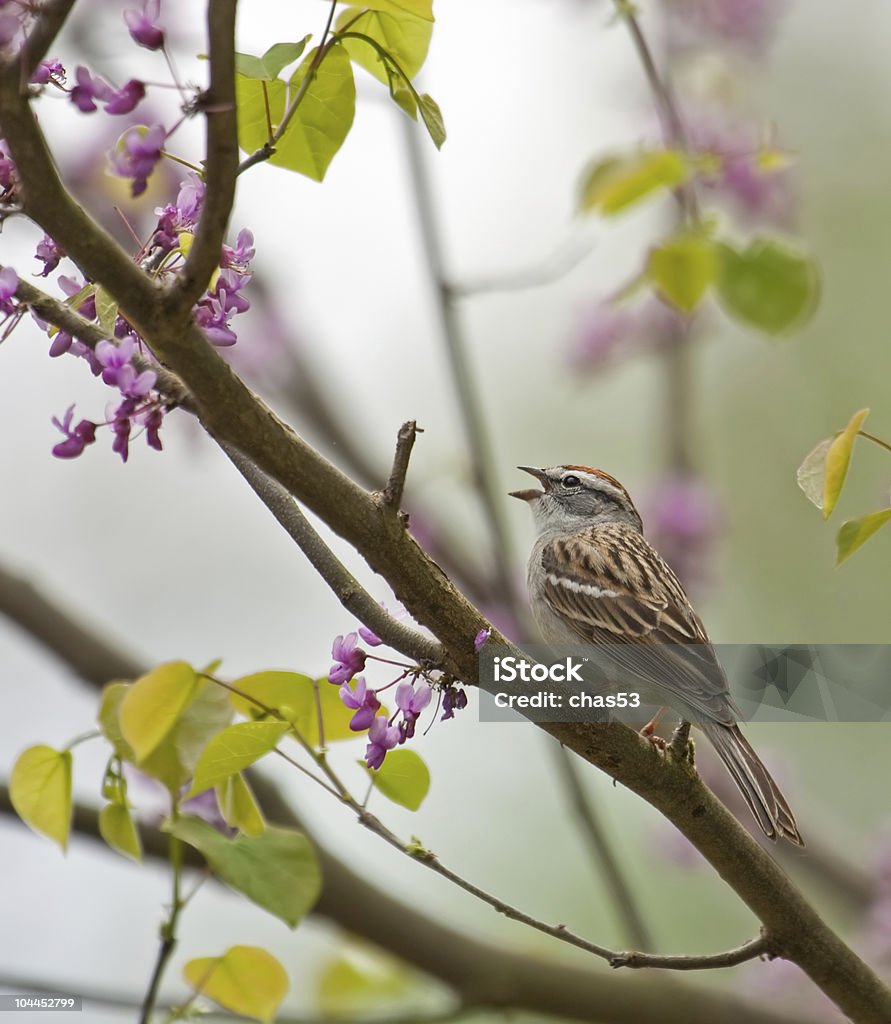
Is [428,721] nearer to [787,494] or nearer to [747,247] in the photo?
[747,247]

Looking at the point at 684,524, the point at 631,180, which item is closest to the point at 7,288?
the point at 631,180

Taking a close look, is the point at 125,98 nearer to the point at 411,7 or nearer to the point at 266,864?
the point at 411,7

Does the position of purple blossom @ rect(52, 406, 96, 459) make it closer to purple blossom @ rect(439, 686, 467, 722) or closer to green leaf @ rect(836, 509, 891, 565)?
purple blossom @ rect(439, 686, 467, 722)

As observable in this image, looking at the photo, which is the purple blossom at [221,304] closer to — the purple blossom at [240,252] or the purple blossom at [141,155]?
the purple blossom at [240,252]

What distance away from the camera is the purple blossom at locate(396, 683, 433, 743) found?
1990 millimetres

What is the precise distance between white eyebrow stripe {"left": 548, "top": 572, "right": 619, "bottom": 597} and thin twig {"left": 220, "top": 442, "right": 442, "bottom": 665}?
201cm

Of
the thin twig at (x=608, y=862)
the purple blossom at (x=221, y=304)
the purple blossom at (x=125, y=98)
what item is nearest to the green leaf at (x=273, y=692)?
the purple blossom at (x=221, y=304)

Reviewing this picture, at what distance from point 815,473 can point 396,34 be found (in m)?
0.99

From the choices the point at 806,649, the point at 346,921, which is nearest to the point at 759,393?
the point at 346,921

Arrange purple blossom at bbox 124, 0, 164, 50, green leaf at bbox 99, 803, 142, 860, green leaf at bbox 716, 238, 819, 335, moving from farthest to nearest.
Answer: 1. green leaf at bbox 716, 238, 819, 335
2. green leaf at bbox 99, 803, 142, 860
3. purple blossom at bbox 124, 0, 164, 50

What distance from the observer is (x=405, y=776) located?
7.27ft
